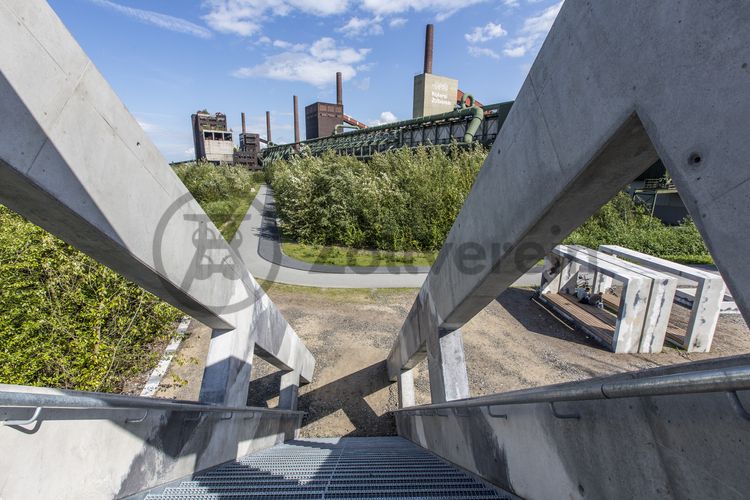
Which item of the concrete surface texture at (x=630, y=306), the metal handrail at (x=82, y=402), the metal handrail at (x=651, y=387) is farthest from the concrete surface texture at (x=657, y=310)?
the metal handrail at (x=82, y=402)

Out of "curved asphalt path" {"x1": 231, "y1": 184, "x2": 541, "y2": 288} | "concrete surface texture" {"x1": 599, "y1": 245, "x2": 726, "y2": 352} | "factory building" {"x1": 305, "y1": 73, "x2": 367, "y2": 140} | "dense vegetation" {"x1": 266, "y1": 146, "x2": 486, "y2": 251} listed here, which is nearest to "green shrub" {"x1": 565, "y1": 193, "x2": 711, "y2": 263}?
"curved asphalt path" {"x1": 231, "y1": 184, "x2": 541, "y2": 288}

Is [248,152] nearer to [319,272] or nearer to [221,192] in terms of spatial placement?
[221,192]

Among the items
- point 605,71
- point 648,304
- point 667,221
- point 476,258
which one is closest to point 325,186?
point 648,304

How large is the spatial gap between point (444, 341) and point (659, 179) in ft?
68.6

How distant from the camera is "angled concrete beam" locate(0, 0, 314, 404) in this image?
1.62m

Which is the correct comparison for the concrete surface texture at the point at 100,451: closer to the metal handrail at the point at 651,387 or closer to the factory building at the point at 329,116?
the metal handrail at the point at 651,387

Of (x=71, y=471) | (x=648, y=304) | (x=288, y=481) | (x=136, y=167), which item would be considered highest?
(x=136, y=167)

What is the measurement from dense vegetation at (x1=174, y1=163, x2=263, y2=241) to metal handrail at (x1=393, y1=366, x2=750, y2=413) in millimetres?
20189

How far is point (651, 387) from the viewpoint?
3.91 ft

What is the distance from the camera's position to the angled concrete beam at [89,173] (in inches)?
63.8

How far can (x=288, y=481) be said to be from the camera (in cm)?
294

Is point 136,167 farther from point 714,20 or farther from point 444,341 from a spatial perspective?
point 444,341

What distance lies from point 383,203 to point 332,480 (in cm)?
1482

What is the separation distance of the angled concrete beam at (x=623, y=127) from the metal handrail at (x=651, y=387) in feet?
1.09
